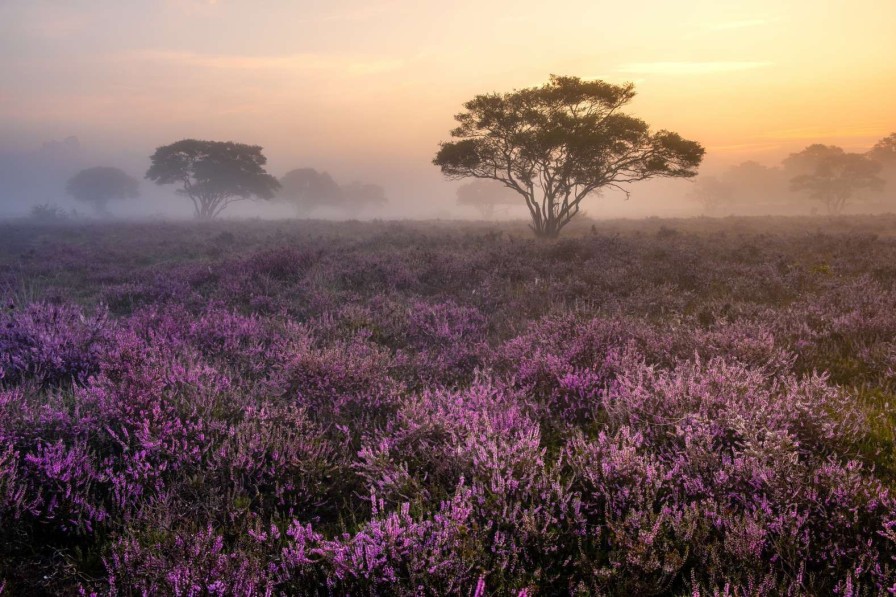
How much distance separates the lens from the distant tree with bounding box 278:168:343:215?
97.5m

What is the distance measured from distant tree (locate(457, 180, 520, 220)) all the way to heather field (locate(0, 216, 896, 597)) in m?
99.3

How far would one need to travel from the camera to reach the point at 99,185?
9275cm

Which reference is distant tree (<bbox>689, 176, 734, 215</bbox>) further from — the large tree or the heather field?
the heather field

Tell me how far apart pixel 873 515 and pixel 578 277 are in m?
7.66

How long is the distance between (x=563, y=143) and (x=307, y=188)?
281 feet

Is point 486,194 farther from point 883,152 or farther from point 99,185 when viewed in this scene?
point 99,185

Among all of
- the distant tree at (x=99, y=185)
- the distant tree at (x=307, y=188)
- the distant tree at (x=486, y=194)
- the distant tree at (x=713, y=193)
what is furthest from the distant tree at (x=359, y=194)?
the distant tree at (x=713, y=193)

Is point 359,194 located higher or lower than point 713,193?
higher

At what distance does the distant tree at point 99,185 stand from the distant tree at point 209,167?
5038 cm

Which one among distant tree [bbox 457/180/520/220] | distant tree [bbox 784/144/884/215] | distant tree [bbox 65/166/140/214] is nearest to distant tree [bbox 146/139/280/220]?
distant tree [bbox 65/166/140/214]

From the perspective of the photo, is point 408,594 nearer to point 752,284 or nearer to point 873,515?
point 873,515

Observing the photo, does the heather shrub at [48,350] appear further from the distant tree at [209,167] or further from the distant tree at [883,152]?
the distant tree at [883,152]

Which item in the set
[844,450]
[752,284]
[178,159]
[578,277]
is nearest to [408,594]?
[844,450]

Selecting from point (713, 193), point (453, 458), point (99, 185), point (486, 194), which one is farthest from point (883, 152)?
point (99, 185)
